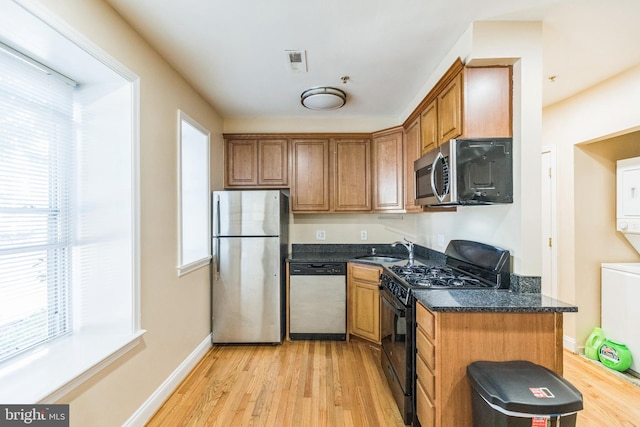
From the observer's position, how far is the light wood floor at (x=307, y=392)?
77.2 inches

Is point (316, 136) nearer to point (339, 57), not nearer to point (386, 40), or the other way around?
point (339, 57)

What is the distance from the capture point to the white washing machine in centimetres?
244

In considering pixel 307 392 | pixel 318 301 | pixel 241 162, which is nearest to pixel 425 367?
pixel 307 392

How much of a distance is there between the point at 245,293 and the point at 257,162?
60.0 inches

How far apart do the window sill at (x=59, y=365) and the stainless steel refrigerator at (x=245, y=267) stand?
1.23 m

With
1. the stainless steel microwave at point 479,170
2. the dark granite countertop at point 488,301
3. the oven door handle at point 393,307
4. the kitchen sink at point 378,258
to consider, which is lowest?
the oven door handle at point 393,307

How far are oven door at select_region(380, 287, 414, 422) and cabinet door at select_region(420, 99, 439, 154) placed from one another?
4.14ft

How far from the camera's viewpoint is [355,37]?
196 cm

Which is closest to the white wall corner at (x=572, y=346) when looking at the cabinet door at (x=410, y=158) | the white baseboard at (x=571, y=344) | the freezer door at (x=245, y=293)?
the white baseboard at (x=571, y=344)

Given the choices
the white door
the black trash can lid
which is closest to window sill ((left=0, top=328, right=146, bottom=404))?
the black trash can lid

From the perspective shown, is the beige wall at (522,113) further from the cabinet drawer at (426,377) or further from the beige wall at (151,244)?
the beige wall at (151,244)

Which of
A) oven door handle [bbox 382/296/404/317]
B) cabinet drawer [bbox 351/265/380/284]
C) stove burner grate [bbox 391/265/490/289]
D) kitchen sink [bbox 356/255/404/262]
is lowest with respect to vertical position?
oven door handle [bbox 382/296/404/317]

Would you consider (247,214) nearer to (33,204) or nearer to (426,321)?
(33,204)

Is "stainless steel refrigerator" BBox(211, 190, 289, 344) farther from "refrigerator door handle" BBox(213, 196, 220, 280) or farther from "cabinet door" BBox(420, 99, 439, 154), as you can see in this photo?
"cabinet door" BBox(420, 99, 439, 154)
